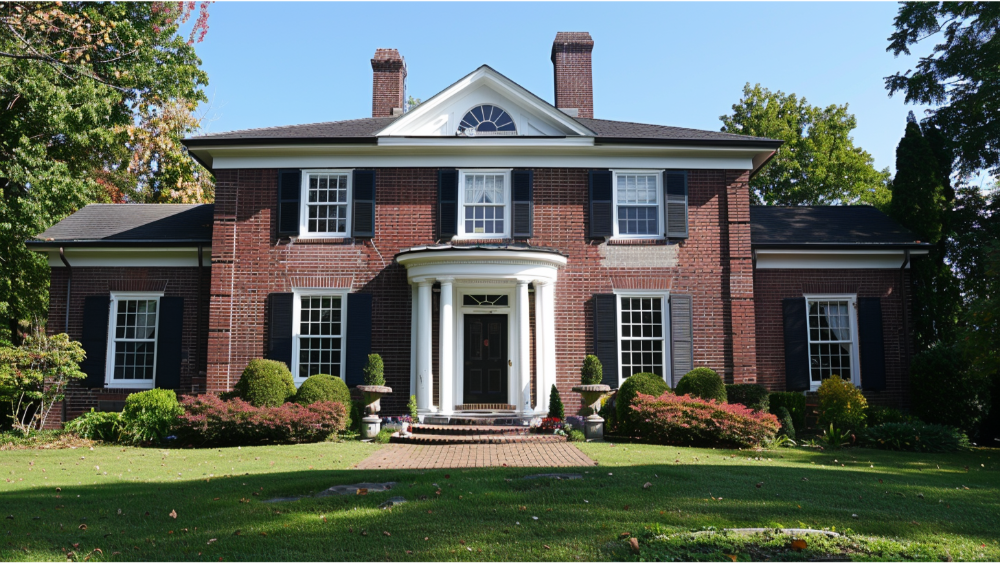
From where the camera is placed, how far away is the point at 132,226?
1844cm

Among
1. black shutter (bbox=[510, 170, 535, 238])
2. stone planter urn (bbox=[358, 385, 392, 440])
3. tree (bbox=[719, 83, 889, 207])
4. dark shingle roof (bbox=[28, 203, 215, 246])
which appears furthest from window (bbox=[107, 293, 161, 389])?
tree (bbox=[719, 83, 889, 207])

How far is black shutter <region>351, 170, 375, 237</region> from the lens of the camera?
661 inches

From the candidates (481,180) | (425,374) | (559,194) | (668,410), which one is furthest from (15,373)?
(668,410)

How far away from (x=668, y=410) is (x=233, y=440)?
29.1 ft

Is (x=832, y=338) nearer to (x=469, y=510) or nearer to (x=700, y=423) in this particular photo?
(x=700, y=423)

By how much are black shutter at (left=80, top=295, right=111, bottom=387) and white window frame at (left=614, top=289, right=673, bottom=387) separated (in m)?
12.7

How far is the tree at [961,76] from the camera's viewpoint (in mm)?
18953

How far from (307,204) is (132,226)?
5.33m

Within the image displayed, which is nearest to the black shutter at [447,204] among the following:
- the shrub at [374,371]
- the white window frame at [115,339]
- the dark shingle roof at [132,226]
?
the shrub at [374,371]

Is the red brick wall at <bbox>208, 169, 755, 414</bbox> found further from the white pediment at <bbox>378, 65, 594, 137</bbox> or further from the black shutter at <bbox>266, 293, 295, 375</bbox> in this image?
the white pediment at <bbox>378, 65, 594, 137</bbox>

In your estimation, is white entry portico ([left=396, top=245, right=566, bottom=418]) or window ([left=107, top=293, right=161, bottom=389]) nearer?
white entry portico ([left=396, top=245, right=566, bottom=418])

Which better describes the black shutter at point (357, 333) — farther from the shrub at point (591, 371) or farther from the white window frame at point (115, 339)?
the shrub at point (591, 371)

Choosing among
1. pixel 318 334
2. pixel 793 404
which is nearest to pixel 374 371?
pixel 318 334

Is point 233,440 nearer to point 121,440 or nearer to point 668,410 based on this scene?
point 121,440
